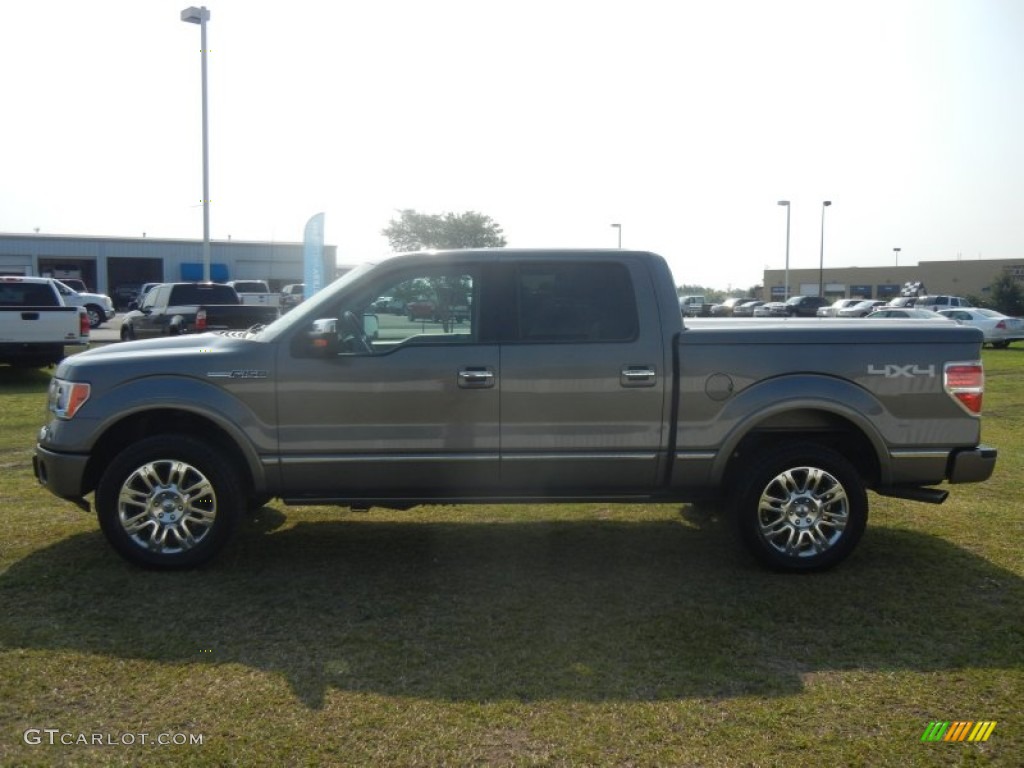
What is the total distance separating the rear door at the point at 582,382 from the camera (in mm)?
5438

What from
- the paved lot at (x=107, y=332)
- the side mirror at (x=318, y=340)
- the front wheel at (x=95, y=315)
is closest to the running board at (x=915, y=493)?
the side mirror at (x=318, y=340)

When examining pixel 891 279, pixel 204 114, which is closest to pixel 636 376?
pixel 204 114

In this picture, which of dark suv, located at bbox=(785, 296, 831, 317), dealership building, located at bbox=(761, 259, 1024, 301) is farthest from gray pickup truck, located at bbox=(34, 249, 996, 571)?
dealership building, located at bbox=(761, 259, 1024, 301)

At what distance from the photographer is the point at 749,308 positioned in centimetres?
5541

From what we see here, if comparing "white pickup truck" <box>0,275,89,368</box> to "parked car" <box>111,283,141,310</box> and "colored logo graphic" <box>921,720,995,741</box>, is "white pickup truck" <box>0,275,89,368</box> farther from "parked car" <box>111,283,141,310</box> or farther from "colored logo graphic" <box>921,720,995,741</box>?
"parked car" <box>111,283,141,310</box>

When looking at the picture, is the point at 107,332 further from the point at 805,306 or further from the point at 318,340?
the point at 805,306

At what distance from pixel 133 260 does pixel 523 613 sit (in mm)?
58841

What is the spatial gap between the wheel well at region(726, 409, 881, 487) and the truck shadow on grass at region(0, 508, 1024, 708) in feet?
2.05

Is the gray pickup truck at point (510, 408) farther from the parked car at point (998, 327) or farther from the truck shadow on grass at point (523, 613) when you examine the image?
the parked car at point (998, 327)

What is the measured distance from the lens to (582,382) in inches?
214

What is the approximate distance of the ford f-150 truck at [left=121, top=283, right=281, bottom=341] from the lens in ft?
57.3

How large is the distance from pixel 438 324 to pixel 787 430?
2257 mm

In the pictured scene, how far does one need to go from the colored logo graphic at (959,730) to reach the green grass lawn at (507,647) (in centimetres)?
4

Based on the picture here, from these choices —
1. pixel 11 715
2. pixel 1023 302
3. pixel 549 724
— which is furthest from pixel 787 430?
pixel 1023 302
